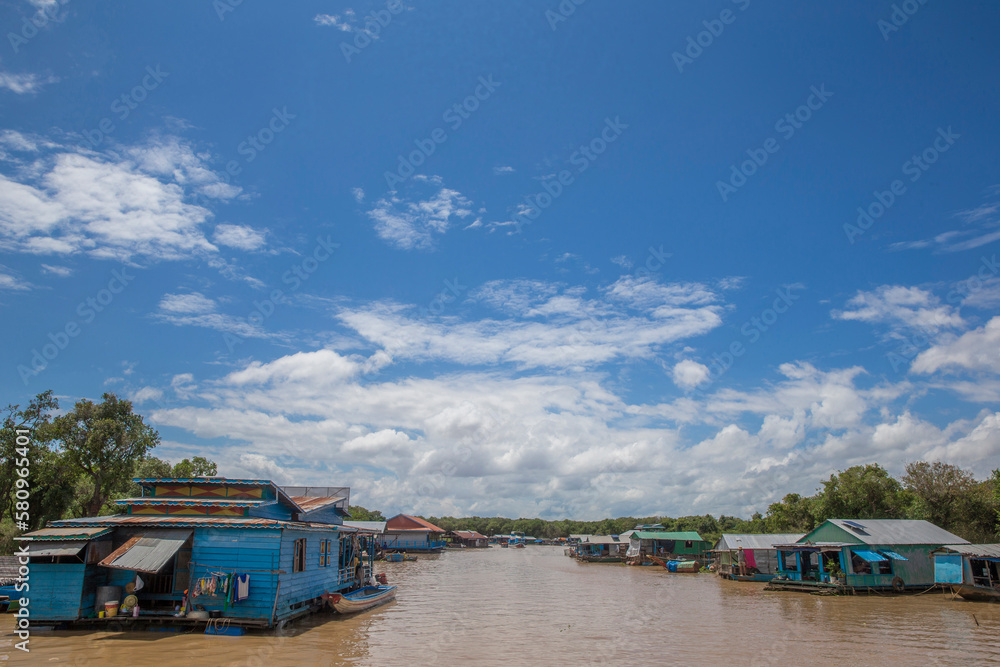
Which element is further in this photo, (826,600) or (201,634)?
(826,600)

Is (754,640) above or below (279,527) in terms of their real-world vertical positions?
below

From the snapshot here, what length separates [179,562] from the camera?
58.0 ft

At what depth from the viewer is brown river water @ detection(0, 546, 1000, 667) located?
14648 mm

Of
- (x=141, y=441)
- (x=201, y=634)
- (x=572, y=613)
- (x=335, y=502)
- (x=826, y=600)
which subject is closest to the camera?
(x=201, y=634)

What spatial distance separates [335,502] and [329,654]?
10391 mm

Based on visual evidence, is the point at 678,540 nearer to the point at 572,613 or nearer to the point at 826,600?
the point at 826,600

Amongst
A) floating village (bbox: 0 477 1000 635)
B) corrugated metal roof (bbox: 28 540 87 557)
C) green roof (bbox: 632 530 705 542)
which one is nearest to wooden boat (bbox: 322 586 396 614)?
floating village (bbox: 0 477 1000 635)

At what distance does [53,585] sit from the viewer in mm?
16219

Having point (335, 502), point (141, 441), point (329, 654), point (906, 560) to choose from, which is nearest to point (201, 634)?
point (329, 654)

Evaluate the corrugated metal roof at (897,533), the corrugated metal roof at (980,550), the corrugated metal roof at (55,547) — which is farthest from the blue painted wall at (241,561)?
the corrugated metal roof at (980,550)

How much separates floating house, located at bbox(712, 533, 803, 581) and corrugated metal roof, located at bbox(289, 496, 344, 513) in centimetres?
2780

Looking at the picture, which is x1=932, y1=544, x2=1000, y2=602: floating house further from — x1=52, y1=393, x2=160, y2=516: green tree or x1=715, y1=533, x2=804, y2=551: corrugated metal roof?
x1=52, y1=393, x2=160, y2=516: green tree

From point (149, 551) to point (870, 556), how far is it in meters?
31.9

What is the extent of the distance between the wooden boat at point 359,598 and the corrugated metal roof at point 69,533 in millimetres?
7686
